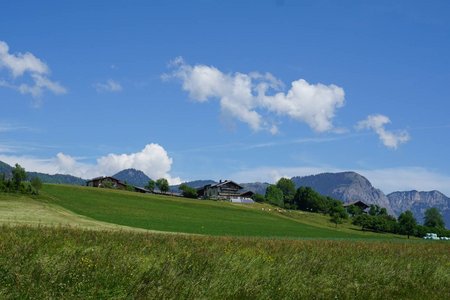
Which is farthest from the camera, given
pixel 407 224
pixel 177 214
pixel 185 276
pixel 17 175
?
pixel 407 224

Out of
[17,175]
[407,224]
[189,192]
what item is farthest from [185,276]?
[189,192]

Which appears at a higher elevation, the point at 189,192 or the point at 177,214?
the point at 189,192

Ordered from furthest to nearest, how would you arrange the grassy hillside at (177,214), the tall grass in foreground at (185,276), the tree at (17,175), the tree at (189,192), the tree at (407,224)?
the tree at (189,192), the tree at (407,224), the tree at (17,175), the grassy hillside at (177,214), the tall grass in foreground at (185,276)

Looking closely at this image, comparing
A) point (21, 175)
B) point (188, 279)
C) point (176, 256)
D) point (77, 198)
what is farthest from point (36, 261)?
point (77, 198)

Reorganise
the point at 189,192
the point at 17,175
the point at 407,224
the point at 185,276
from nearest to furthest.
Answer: the point at 185,276 < the point at 17,175 < the point at 407,224 < the point at 189,192

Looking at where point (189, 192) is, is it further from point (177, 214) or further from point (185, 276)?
point (185, 276)

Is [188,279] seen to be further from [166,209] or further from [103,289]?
[166,209]

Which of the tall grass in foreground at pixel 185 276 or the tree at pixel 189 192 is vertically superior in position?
the tree at pixel 189 192

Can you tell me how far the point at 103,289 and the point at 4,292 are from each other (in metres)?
1.78

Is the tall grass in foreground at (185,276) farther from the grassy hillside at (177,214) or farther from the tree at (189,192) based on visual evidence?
the tree at (189,192)

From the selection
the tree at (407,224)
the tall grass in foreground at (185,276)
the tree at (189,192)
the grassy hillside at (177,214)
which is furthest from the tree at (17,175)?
the tree at (407,224)

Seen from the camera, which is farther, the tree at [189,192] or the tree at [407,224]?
the tree at [189,192]

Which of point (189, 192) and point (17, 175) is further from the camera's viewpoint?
point (189, 192)

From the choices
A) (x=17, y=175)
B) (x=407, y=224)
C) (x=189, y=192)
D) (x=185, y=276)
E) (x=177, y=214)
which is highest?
(x=189, y=192)
